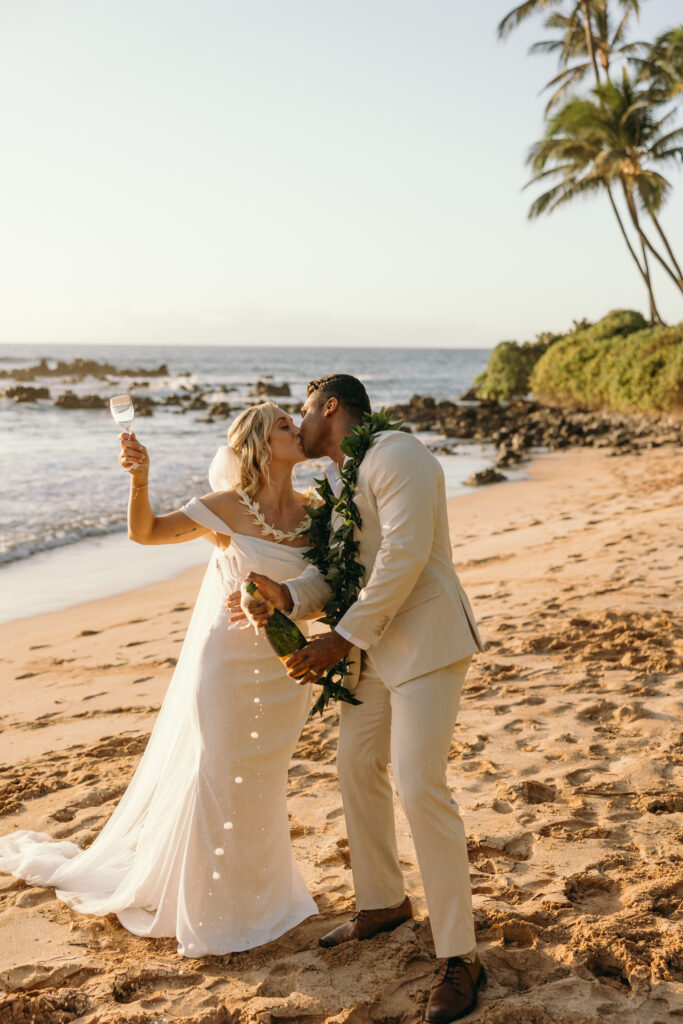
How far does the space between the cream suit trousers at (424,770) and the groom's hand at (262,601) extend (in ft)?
1.28

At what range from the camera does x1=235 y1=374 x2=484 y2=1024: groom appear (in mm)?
3082

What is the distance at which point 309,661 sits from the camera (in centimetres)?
320

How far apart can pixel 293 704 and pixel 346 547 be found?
87 cm

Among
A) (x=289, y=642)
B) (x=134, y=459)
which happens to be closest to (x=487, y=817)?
(x=289, y=642)

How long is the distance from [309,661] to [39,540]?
10764 millimetres

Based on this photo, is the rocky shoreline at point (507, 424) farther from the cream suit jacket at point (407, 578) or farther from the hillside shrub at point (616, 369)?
the cream suit jacket at point (407, 578)

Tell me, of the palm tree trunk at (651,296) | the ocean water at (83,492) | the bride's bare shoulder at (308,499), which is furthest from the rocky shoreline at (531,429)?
the bride's bare shoulder at (308,499)

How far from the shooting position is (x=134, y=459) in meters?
3.82

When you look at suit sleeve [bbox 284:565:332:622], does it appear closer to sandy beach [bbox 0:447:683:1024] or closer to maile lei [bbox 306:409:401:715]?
maile lei [bbox 306:409:401:715]

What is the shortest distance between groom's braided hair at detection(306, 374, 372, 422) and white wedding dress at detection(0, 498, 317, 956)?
0.72 m

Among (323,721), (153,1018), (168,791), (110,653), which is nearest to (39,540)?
(110,653)

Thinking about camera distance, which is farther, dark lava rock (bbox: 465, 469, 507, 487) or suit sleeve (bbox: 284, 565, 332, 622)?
dark lava rock (bbox: 465, 469, 507, 487)

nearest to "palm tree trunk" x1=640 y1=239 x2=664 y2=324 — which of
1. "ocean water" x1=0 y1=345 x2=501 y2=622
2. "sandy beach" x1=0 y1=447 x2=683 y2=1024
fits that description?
"ocean water" x1=0 y1=345 x2=501 y2=622

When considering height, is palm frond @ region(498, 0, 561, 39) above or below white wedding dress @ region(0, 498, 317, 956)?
above
